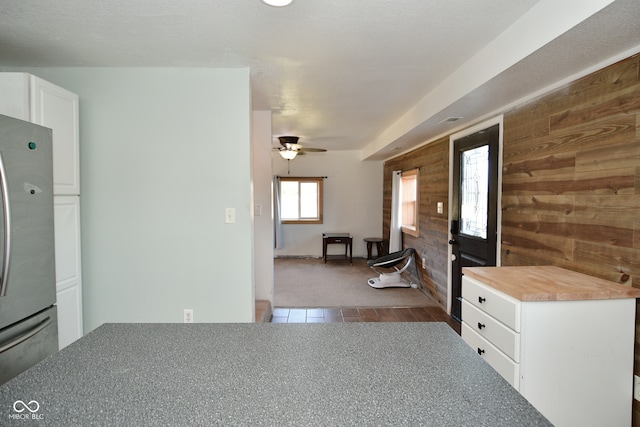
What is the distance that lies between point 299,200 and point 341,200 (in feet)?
2.99

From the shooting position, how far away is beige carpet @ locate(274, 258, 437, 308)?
4.43 metres

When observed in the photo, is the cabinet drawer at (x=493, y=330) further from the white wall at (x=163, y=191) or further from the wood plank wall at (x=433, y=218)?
the wood plank wall at (x=433, y=218)

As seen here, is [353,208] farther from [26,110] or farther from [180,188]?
[26,110]

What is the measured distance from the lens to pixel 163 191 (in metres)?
2.64

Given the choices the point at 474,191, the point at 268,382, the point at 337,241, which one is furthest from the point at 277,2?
the point at 337,241

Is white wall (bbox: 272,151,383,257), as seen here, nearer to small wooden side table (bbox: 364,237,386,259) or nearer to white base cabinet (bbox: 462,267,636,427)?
small wooden side table (bbox: 364,237,386,259)

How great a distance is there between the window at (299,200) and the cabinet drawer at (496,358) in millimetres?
5550

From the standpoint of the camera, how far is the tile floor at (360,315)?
3814 mm

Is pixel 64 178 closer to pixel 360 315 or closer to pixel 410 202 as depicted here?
pixel 360 315

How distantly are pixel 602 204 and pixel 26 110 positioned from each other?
3336 mm

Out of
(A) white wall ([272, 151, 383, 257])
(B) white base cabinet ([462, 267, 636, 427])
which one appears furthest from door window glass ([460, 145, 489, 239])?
(A) white wall ([272, 151, 383, 257])

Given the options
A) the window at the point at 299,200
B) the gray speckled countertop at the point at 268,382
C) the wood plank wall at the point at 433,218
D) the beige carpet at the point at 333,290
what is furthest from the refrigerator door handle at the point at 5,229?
the window at the point at 299,200

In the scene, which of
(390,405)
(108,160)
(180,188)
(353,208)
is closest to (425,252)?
(353,208)

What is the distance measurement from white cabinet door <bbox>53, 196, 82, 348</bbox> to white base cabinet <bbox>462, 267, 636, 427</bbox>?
2.75m
